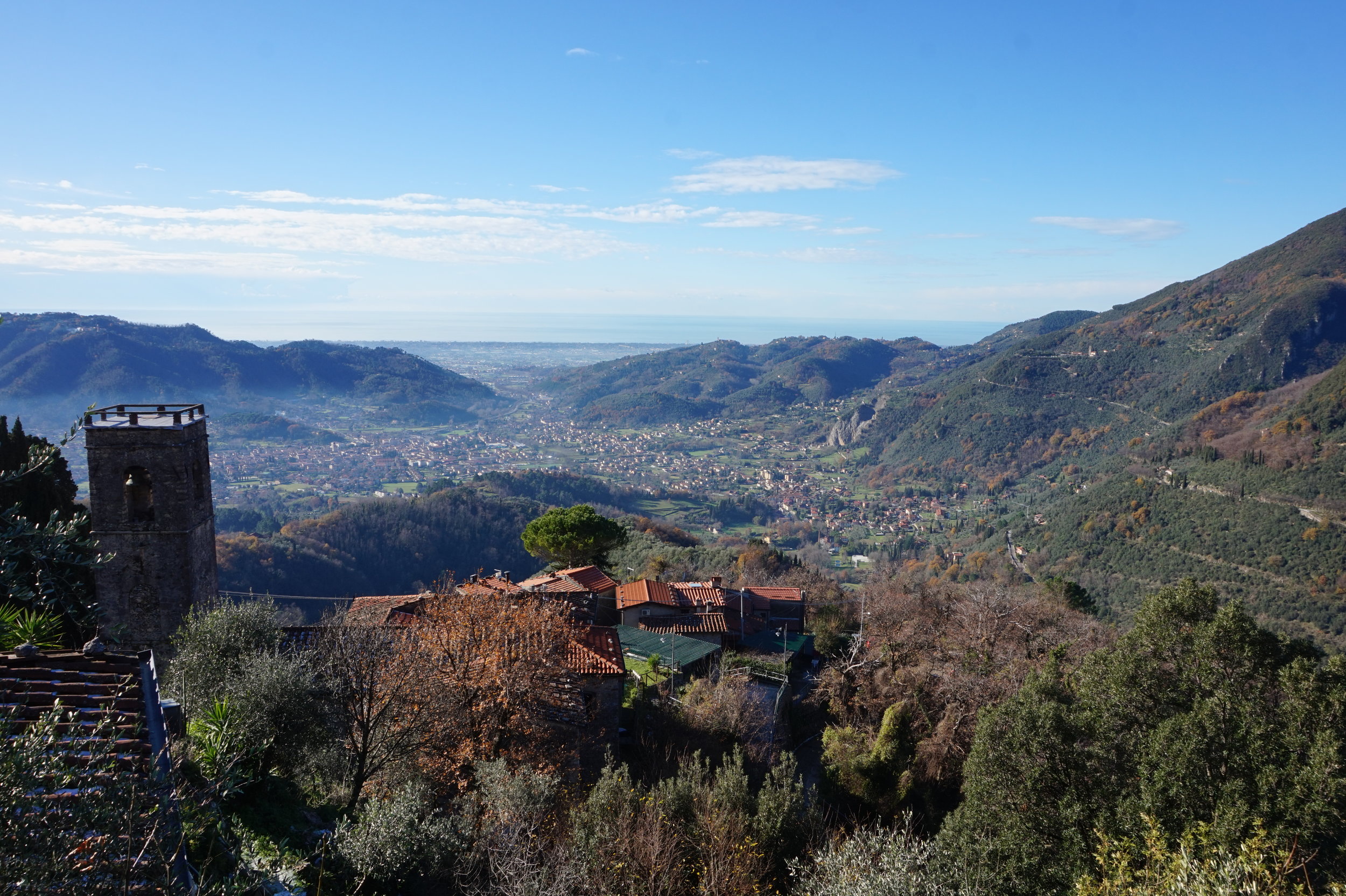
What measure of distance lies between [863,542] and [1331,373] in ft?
109

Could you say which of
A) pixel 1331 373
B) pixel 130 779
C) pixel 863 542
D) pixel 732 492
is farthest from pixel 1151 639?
pixel 732 492

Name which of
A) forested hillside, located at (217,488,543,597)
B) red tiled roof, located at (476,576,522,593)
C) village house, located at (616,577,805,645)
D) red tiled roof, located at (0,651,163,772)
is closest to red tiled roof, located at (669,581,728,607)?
village house, located at (616,577,805,645)

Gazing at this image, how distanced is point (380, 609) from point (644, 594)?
6.38 m

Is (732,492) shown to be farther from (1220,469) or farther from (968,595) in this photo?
(968,595)

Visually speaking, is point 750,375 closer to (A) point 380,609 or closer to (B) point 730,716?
(A) point 380,609

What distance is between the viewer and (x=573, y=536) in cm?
2366

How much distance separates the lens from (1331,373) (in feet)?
152

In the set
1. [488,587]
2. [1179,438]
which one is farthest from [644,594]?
[1179,438]

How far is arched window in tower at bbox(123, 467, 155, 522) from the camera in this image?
41.0 ft

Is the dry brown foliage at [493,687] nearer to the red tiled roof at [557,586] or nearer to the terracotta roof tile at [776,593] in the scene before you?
the red tiled roof at [557,586]

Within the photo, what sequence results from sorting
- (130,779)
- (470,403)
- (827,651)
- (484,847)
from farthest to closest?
(470,403) < (827,651) < (484,847) < (130,779)

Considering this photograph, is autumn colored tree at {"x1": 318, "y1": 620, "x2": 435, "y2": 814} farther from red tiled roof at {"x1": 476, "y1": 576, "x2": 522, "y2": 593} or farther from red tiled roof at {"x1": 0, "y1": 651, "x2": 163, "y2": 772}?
red tiled roof at {"x1": 476, "y1": 576, "x2": 522, "y2": 593}

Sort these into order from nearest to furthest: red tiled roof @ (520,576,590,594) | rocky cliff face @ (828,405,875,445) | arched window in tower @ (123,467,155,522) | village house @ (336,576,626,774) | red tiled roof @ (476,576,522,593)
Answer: village house @ (336,576,626,774) → arched window in tower @ (123,467,155,522) → red tiled roof @ (476,576,522,593) → red tiled roof @ (520,576,590,594) → rocky cliff face @ (828,405,875,445)

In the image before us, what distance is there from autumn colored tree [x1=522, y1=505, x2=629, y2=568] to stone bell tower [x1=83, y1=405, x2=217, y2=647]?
1166 cm
